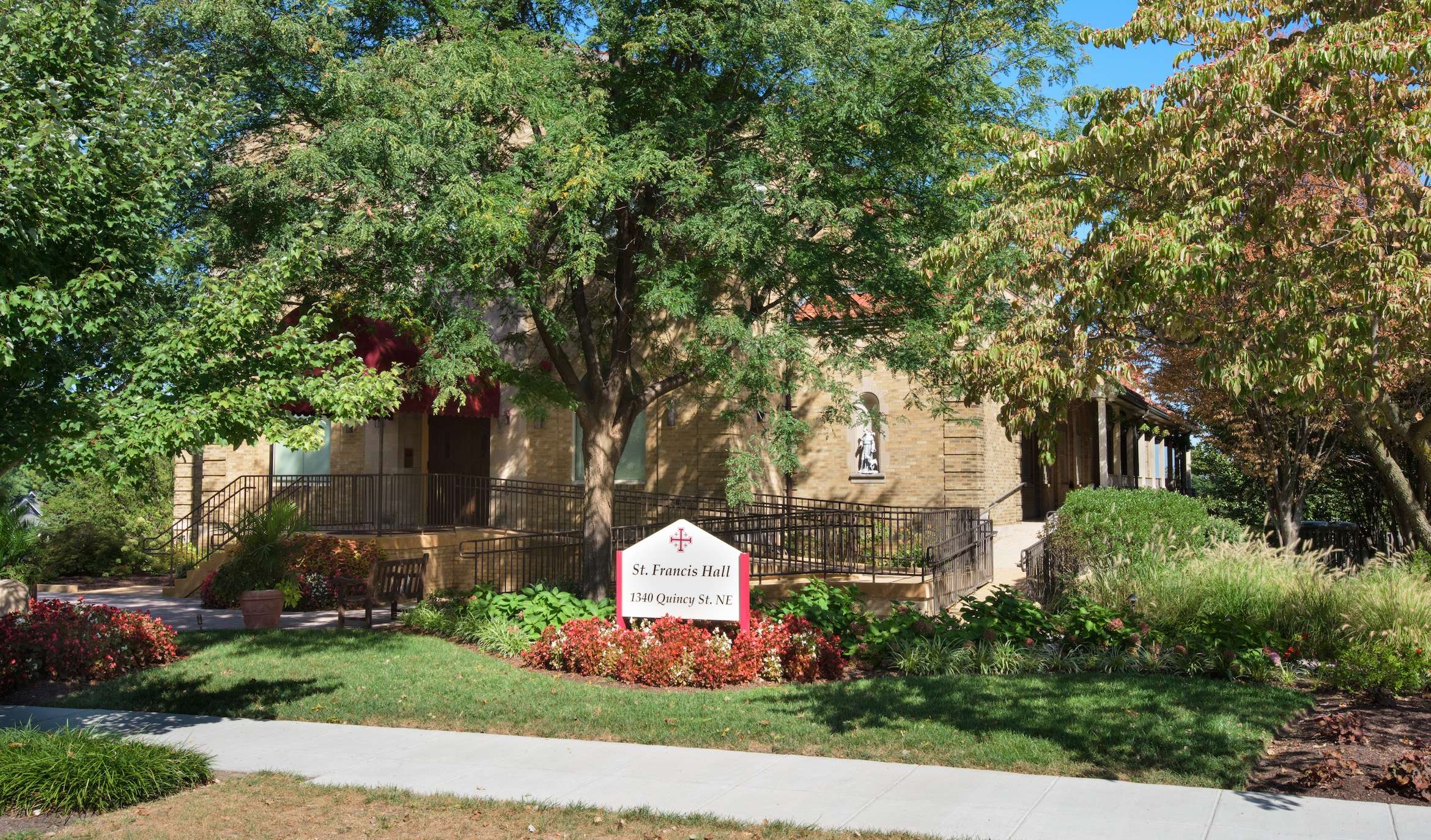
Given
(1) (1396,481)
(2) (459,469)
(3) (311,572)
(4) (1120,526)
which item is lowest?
(3) (311,572)

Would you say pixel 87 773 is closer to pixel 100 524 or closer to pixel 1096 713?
pixel 1096 713

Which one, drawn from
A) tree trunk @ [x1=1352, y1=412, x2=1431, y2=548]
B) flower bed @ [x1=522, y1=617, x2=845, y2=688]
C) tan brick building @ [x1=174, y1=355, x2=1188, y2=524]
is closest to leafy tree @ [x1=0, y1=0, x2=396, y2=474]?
flower bed @ [x1=522, y1=617, x2=845, y2=688]

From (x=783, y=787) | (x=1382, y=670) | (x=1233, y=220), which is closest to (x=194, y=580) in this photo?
(x=783, y=787)

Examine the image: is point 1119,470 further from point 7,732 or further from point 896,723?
point 7,732

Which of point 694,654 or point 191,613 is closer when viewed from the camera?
point 694,654

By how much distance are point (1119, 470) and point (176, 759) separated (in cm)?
2663

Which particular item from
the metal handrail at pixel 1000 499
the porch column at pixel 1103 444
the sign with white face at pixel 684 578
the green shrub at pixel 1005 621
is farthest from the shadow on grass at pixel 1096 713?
the porch column at pixel 1103 444

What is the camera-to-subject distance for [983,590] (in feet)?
58.4

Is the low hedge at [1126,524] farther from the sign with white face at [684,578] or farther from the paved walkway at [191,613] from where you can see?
the paved walkway at [191,613]

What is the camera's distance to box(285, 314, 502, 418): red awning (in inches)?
685

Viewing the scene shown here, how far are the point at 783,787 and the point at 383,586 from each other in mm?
11095

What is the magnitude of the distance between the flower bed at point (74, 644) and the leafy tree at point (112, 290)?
14.3 feet

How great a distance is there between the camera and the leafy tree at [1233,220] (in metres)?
7.76

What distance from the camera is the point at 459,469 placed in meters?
24.6
